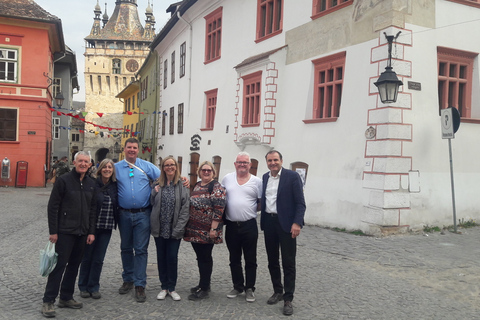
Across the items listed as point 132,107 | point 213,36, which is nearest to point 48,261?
point 213,36

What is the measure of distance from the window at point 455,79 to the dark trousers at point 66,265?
29.1 feet

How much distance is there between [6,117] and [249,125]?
1403cm

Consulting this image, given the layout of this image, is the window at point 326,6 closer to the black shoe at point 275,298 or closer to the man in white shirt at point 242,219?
the man in white shirt at point 242,219

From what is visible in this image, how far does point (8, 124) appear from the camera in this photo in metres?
23.2

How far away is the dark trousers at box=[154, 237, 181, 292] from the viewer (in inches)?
218

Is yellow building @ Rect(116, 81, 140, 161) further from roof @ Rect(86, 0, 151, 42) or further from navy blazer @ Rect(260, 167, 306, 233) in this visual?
navy blazer @ Rect(260, 167, 306, 233)

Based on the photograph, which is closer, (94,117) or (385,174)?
(385,174)

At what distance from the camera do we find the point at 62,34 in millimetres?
25625

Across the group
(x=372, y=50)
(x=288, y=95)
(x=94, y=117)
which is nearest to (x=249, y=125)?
(x=288, y=95)

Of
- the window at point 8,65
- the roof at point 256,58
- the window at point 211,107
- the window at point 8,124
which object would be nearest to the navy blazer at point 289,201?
the roof at point 256,58

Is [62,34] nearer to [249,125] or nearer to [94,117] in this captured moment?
[249,125]

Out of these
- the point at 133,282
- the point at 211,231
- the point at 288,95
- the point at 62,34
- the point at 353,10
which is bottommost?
the point at 133,282

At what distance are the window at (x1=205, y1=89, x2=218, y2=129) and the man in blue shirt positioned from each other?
13.3 m

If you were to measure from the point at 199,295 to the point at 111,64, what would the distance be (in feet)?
226
